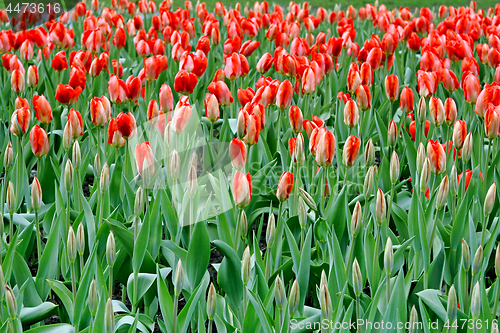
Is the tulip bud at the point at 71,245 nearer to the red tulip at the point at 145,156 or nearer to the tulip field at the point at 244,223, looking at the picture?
the tulip field at the point at 244,223

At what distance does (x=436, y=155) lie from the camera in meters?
1.82

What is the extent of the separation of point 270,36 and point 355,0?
7.75 metres

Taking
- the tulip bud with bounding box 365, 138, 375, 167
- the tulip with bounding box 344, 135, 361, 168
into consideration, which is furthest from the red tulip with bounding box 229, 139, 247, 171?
the tulip bud with bounding box 365, 138, 375, 167

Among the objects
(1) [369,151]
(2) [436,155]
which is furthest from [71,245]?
(2) [436,155]

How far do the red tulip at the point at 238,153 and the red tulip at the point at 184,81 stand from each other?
838mm

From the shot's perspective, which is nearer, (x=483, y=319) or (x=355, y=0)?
(x=483, y=319)

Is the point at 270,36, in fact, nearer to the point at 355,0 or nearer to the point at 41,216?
the point at 41,216

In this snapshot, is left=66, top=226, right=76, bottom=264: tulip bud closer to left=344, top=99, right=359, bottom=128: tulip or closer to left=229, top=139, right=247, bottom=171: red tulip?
left=229, top=139, right=247, bottom=171: red tulip

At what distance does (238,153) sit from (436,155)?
677mm

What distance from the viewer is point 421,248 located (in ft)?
5.92

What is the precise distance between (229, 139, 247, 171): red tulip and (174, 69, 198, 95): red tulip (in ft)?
2.75

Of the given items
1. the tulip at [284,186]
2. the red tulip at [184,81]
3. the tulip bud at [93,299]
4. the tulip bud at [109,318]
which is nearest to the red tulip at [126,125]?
the red tulip at [184,81]

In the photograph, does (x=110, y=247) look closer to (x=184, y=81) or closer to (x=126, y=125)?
(x=126, y=125)

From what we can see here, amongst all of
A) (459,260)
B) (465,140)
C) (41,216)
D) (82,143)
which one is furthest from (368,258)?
(82,143)
